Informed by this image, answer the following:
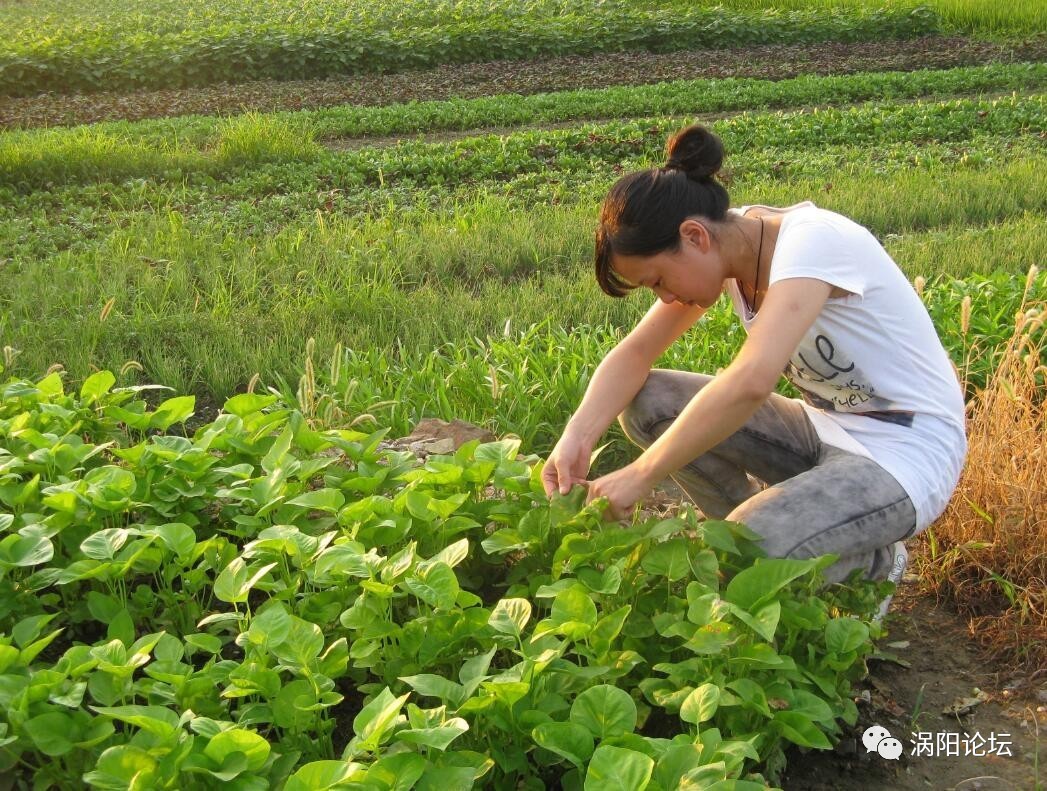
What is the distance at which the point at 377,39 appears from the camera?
14.8m

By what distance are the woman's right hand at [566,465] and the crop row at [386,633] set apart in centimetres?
4

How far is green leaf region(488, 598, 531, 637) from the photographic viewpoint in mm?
1830

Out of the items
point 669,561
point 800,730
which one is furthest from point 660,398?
point 800,730

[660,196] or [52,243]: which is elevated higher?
[660,196]

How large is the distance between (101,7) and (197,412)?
1845 centimetres

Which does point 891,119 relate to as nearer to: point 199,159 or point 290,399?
point 199,159

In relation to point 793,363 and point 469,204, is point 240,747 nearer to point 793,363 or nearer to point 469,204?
point 793,363

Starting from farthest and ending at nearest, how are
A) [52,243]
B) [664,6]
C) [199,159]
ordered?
[664,6] → [199,159] → [52,243]

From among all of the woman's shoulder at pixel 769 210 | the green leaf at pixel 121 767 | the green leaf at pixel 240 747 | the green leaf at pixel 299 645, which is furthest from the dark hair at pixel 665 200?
the green leaf at pixel 121 767

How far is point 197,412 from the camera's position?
4.30m

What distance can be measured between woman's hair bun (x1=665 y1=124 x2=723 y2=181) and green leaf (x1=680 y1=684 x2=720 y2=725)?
1.23 m

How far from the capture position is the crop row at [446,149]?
812 centimetres

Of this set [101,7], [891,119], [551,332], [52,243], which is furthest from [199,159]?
[101,7]

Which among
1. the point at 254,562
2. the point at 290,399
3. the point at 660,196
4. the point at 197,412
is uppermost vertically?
the point at 660,196
